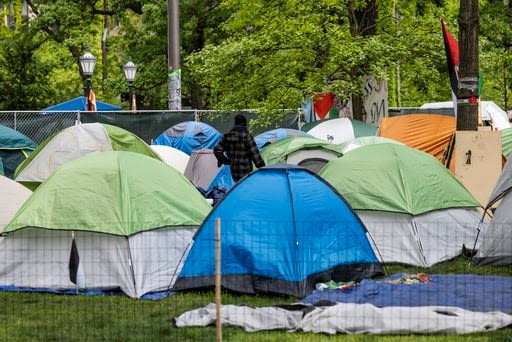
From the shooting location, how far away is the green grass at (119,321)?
8.59m

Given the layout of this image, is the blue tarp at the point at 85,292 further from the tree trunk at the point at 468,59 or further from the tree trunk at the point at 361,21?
the tree trunk at the point at 361,21

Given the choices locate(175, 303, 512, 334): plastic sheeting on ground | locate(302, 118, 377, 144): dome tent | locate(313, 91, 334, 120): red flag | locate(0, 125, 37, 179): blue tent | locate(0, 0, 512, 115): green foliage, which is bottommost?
locate(175, 303, 512, 334): plastic sheeting on ground

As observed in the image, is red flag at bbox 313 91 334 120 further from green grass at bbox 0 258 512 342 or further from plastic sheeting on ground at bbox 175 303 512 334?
plastic sheeting on ground at bbox 175 303 512 334

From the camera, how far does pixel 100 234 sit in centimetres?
1094

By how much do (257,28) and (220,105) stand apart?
312cm

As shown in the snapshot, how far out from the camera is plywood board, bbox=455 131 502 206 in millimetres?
14062

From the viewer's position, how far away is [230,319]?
8984mm

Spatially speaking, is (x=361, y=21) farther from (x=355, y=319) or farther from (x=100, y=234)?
(x=355, y=319)

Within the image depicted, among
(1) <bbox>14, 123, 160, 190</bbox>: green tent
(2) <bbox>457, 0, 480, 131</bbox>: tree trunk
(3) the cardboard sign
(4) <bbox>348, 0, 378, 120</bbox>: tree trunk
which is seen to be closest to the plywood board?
(2) <bbox>457, 0, 480, 131</bbox>: tree trunk

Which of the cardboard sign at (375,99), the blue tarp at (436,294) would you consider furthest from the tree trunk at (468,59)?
the cardboard sign at (375,99)

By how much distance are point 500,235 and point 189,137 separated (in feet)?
45.0

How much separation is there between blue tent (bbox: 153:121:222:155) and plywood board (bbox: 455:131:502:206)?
11.1 metres

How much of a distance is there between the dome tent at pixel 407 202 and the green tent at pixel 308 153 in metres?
3.39

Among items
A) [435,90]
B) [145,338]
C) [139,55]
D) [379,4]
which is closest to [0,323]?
[145,338]
